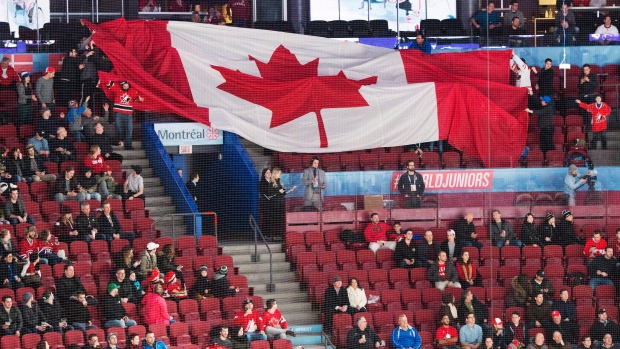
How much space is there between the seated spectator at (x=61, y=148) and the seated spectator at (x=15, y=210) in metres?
1.34

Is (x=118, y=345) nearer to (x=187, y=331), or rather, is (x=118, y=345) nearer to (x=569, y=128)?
(x=187, y=331)

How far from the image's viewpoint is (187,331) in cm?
1379

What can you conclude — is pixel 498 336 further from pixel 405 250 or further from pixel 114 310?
pixel 114 310

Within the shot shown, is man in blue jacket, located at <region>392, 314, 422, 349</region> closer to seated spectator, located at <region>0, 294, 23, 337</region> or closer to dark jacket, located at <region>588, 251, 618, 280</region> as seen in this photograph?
dark jacket, located at <region>588, 251, 618, 280</region>

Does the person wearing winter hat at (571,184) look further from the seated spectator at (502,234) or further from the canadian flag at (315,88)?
the seated spectator at (502,234)

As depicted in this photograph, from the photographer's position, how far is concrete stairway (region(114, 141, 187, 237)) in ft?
53.5

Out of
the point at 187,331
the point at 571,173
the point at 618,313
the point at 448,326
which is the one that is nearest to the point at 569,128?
the point at 571,173

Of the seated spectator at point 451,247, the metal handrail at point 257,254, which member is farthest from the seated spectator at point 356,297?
the seated spectator at point 451,247

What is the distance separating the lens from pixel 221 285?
574 inches

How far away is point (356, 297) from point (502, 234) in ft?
8.45

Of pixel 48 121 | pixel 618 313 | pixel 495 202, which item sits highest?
pixel 48 121

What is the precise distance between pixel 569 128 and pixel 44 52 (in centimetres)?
770

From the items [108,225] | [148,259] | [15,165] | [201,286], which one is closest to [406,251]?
[201,286]

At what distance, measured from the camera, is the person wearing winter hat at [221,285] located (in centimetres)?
1454
